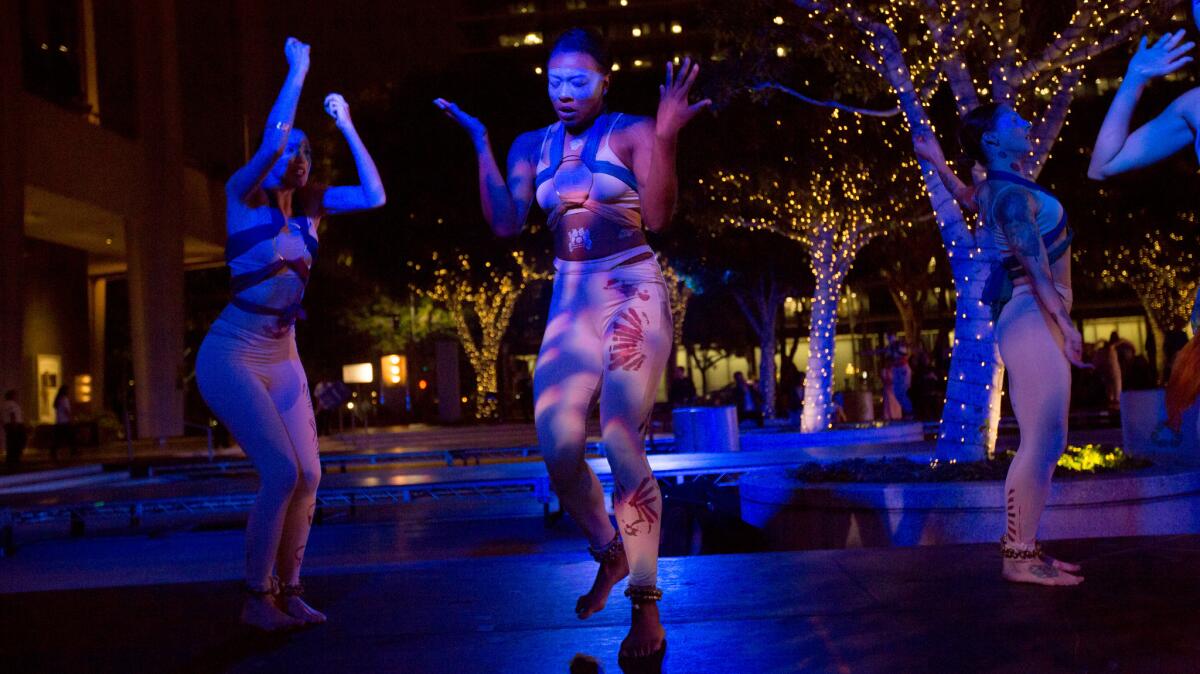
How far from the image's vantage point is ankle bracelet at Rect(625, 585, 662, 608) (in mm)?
3451

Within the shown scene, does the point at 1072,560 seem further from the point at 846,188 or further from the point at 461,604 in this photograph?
the point at 846,188

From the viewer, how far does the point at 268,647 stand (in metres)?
3.67

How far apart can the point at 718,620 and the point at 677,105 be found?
167 cm

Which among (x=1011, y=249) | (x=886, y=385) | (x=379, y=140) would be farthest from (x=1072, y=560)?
(x=379, y=140)

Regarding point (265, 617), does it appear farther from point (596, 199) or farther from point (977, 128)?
point (977, 128)

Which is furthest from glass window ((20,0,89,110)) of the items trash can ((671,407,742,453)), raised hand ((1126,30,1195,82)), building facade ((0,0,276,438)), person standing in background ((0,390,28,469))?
raised hand ((1126,30,1195,82))

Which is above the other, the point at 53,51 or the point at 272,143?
the point at 53,51

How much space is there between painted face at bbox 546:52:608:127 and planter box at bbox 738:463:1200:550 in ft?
16.2

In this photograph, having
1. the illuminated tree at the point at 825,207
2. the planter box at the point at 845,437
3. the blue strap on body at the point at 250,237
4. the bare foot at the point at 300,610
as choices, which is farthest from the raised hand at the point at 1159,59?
the illuminated tree at the point at 825,207

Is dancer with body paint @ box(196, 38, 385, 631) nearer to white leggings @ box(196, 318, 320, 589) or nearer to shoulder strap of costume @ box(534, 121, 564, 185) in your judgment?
white leggings @ box(196, 318, 320, 589)

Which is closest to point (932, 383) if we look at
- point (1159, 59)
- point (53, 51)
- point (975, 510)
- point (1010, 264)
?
point (975, 510)

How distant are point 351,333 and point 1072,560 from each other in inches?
1832

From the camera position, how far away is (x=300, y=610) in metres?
4.17

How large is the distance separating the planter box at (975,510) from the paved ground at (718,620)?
103 inches
